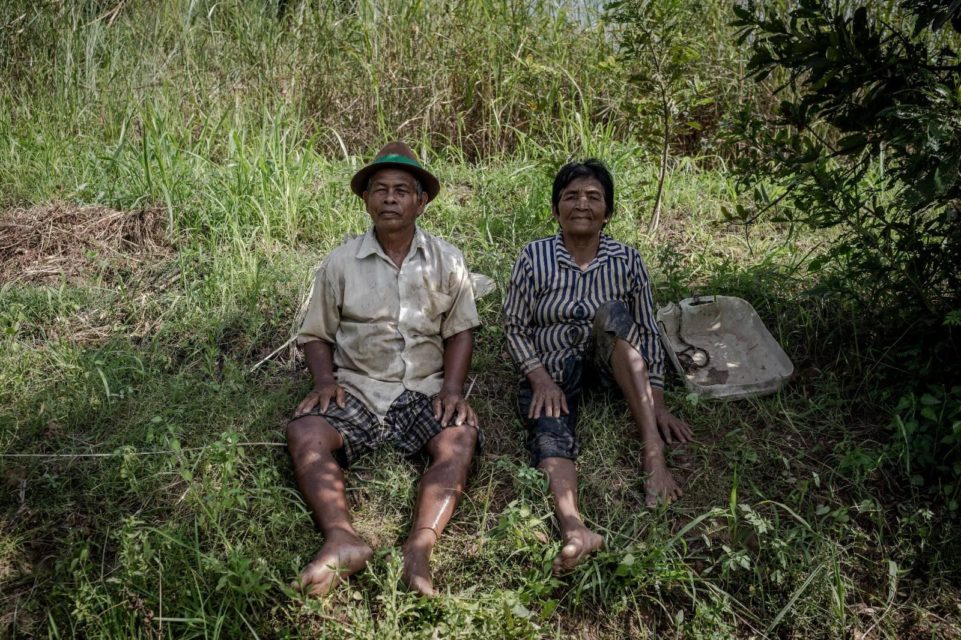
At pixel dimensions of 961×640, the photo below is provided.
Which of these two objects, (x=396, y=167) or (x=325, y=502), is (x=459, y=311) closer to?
(x=396, y=167)

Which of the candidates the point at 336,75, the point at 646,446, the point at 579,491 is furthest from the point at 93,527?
the point at 336,75

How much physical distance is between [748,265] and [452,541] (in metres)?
2.49

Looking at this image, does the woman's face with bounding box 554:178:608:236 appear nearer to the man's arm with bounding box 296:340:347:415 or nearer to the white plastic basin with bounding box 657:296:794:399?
the white plastic basin with bounding box 657:296:794:399

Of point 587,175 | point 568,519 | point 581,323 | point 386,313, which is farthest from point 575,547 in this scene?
point 587,175

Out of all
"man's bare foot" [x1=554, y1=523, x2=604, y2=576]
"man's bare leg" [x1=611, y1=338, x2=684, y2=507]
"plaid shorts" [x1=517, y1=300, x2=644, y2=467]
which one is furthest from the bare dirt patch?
"man's bare foot" [x1=554, y1=523, x2=604, y2=576]

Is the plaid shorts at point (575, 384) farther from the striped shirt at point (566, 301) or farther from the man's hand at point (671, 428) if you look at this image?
the man's hand at point (671, 428)

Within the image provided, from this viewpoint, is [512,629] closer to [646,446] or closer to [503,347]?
[646,446]

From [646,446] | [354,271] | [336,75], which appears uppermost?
[336,75]

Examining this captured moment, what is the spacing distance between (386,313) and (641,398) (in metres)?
1.08

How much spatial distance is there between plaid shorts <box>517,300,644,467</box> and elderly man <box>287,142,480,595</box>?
266mm

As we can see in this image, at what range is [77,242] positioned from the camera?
4.62 metres

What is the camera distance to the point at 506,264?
4336 mm

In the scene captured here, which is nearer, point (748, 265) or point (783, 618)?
point (783, 618)

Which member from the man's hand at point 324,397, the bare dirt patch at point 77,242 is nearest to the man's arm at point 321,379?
the man's hand at point 324,397
